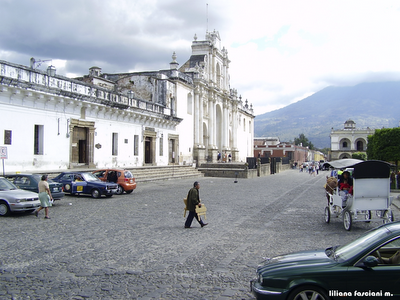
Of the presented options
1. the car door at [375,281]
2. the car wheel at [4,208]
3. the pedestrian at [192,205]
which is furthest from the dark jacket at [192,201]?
the car door at [375,281]

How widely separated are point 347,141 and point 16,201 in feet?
309

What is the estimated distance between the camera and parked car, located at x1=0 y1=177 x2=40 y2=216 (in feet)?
36.7

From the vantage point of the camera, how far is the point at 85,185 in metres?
16.8

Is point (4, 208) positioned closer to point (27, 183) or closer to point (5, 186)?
point (5, 186)

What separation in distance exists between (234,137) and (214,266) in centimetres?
5021

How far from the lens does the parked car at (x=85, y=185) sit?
16.7m

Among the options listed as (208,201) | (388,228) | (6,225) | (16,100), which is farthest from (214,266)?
(16,100)

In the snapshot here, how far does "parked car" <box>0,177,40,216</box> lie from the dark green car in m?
9.33

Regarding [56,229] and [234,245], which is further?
[56,229]

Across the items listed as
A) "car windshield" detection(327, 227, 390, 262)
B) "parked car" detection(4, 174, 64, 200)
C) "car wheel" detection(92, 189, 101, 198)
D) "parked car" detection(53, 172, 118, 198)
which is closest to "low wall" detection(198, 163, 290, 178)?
"parked car" detection(53, 172, 118, 198)

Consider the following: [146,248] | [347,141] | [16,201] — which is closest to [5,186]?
[16,201]

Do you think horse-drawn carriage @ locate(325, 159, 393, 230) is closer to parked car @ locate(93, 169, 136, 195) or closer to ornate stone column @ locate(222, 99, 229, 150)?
parked car @ locate(93, 169, 136, 195)

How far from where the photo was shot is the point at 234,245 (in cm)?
802

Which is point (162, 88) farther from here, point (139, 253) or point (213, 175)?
point (139, 253)
